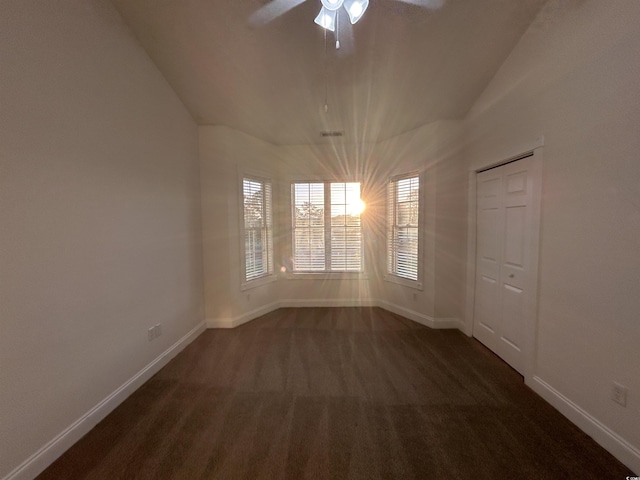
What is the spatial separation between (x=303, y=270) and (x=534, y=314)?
3.15 meters

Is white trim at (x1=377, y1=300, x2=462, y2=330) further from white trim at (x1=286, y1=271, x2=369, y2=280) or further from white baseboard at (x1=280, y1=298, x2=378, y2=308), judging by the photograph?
white trim at (x1=286, y1=271, x2=369, y2=280)

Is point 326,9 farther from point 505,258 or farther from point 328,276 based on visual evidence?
point 328,276

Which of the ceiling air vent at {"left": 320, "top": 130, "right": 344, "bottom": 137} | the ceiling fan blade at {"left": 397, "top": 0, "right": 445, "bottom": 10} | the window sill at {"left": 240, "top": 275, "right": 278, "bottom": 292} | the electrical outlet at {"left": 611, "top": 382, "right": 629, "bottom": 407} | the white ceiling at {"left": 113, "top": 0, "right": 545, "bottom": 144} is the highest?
the ceiling fan blade at {"left": 397, "top": 0, "right": 445, "bottom": 10}

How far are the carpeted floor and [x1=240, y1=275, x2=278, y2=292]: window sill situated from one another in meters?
1.00

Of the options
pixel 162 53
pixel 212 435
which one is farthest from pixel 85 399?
pixel 162 53

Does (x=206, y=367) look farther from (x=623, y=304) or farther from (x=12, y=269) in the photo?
(x=623, y=304)

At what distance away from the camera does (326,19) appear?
2326 millimetres

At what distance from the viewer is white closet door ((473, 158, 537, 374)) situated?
246 cm

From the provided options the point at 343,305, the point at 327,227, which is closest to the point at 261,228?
the point at 327,227

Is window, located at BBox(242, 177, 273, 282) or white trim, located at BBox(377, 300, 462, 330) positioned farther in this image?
window, located at BBox(242, 177, 273, 282)

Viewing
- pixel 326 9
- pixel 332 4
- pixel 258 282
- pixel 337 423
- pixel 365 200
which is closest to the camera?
pixel 337 423

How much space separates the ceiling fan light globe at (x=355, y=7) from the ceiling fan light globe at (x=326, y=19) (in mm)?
138

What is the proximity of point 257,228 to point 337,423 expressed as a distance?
292 cm

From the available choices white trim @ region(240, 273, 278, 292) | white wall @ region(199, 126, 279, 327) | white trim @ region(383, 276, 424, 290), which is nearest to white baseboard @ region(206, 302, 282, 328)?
white wall @ region(199, 126, 279, 327)
